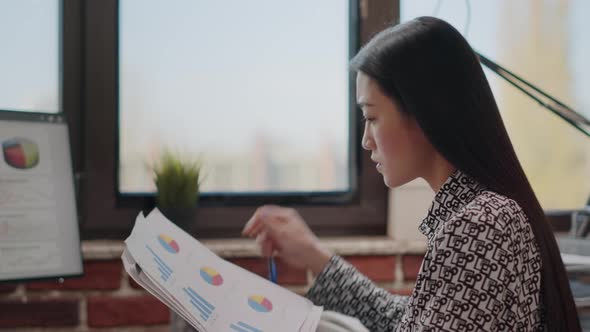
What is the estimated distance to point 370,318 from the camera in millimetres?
955

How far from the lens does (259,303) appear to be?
0.81m

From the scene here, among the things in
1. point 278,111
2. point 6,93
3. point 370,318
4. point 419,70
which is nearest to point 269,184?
point 278,111

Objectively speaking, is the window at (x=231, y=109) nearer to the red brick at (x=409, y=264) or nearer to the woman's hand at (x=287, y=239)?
the red brick at (x=409, y=264)

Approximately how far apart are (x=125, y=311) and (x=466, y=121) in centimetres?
74

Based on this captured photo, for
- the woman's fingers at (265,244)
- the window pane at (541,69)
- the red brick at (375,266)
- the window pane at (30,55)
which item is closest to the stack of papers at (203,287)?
the woman's fingers at (265,244)

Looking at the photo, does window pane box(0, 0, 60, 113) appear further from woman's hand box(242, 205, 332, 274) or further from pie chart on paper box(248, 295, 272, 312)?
pie chart on paper box(248, 295, 272, 312)

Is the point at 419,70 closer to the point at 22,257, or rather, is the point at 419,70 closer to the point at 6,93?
the point at 22,257

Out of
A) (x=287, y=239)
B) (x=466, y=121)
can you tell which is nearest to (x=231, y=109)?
(x=287, y=239)

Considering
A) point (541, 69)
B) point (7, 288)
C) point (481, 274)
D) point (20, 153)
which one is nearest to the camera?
point (481, 274)

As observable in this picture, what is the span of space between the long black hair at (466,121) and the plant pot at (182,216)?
1.77 feet

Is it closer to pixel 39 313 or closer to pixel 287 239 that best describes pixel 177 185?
pixel 287 239

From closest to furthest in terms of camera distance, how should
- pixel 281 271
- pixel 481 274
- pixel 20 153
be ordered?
pixel 481 274, pixel 20 153, pixel 281 271

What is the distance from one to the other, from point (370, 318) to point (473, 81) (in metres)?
0.45

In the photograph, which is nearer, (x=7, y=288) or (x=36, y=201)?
(x=36, y=201)
